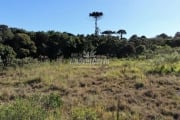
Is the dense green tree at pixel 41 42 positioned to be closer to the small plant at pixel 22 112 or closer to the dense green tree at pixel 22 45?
the dense green tree at pixel 22 45

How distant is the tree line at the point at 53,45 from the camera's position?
36938 mm

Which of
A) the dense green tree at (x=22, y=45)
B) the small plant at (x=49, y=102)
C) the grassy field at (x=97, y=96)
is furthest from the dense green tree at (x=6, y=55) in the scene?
the small plant at (x=49, y=102)

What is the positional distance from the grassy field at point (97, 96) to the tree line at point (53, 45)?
11.3 meters

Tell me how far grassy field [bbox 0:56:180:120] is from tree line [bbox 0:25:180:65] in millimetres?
11264

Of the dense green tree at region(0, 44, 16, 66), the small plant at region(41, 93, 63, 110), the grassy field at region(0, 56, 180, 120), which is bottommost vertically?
the grassy field at region(0, 56, 180, 120)

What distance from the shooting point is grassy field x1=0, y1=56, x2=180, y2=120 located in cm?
812

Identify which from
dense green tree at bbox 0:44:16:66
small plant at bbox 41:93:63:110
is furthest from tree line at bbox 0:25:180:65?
small plant at bbox 41:93:63:110

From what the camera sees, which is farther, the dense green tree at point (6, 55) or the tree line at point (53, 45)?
the tree line at point (53, 45)

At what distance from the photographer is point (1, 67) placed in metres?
26.9

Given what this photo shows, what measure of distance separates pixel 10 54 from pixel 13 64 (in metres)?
3.60

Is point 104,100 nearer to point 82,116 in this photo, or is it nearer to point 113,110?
point 113,110

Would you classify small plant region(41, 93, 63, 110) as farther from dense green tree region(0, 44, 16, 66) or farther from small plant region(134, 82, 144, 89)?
dense green tree region(0, 44, 16, 66)

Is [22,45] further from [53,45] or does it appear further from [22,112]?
[22,112]

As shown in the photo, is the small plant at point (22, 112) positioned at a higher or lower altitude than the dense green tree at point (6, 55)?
lower
